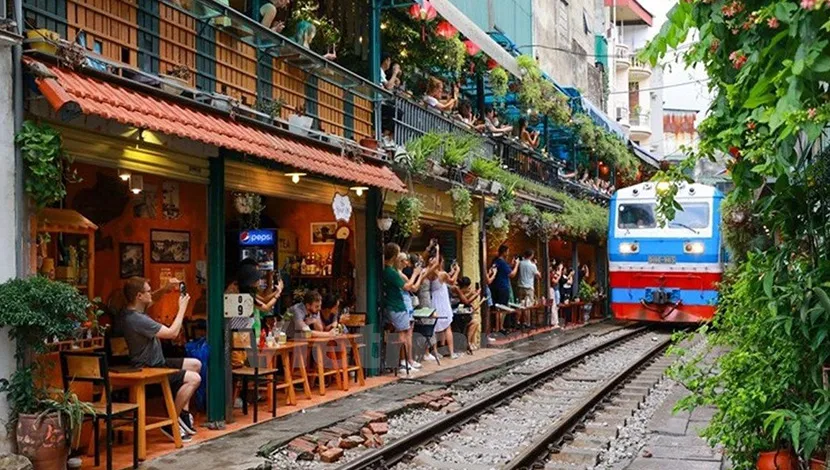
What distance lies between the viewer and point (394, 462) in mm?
8156

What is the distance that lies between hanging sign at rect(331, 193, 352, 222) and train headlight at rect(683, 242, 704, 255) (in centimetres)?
1095

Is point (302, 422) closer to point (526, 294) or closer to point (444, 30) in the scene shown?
point (444, 30)

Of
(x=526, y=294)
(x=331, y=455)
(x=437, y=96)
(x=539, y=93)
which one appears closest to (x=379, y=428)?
(x=331, y=455)

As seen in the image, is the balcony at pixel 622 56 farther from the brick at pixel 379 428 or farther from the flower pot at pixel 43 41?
the flower pot at pixel 43 41

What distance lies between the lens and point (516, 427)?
33.4ft

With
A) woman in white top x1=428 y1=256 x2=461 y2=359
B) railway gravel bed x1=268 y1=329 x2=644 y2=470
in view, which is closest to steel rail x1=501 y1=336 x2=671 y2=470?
railway gravel bed x1=268 y1=329 x2=644 y2=470

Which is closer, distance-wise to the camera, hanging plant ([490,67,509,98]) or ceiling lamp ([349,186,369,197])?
ceiling lamp ([349,186,369,197])

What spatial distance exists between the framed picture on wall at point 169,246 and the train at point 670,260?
489 inches

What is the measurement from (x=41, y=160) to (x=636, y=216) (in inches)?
680

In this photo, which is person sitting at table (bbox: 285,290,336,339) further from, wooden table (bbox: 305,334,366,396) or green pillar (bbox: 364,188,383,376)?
green pillar (bbox: 364,188,383,376)

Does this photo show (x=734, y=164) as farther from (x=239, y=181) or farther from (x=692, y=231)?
(x=692, y=231)

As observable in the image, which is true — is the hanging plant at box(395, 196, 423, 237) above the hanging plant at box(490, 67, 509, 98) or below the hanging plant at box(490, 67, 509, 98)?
below

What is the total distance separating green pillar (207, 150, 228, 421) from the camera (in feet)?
31.0

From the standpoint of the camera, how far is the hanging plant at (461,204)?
1639 centimetres
